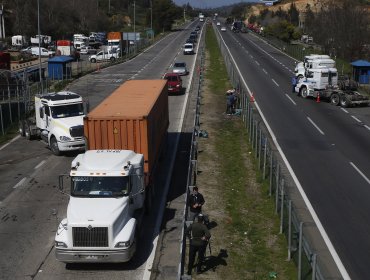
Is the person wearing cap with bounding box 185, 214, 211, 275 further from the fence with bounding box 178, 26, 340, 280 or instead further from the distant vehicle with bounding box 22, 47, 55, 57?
the distant vehicle with bounding box 22, 47, 55, 57

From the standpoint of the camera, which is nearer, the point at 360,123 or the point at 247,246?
the point at 247,246

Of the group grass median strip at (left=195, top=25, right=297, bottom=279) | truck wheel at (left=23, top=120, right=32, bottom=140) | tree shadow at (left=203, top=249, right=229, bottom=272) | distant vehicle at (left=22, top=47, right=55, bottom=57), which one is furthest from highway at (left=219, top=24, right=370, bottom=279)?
distant vehicle at (left=22, top=47, right=55, bottom=57)

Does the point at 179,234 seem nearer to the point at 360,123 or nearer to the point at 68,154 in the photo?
the point at 68,154

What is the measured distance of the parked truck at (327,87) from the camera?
39219 mm

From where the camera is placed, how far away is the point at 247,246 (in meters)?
15.5

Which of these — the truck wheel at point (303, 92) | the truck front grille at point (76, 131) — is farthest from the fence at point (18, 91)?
the truck wheel at point (303, 92)

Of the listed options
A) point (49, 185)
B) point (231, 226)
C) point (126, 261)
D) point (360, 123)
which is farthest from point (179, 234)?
point (360, 123)

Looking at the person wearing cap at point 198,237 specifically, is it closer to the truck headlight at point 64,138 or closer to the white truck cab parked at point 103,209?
the white truck cab parked at point 103,209

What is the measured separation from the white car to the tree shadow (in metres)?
64.8

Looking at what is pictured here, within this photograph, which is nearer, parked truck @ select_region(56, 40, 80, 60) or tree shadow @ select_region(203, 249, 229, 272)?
tree shadow @ select_region(203, 249, 229, 272)

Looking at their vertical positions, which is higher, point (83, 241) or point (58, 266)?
point (83, 241)

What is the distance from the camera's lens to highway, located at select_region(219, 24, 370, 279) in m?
15.8

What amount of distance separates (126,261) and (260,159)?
10.4m

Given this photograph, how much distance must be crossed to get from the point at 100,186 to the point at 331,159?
1282cm
